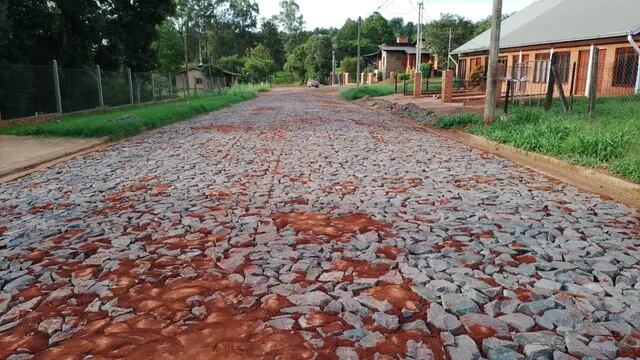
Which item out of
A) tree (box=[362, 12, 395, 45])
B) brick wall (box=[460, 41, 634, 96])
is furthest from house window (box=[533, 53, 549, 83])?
tree (box=[362, 12, 395, 45])

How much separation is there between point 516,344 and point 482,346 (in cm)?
21

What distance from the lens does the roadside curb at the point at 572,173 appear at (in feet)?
21.6

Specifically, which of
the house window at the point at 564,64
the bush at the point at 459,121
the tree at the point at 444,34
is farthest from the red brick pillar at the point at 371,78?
the bush at the point at 459,121

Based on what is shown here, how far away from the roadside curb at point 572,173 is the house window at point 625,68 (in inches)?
511

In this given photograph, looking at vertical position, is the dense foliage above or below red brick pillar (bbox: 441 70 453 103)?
above

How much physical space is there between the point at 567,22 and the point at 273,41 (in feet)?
299

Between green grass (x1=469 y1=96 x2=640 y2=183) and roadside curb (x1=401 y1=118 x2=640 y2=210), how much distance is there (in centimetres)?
17

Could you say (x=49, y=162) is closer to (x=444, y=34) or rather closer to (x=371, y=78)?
(x=444, y=34)

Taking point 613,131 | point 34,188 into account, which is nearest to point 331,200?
point 34,188

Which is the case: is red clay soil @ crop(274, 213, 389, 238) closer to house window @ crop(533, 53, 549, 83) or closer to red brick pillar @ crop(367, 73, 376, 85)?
house window @ crop(533, 53, 549, 83)

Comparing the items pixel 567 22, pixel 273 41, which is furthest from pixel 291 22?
pixel 567 22

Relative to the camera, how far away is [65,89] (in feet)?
63.6

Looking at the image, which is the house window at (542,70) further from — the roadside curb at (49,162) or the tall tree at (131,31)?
the tall tree at (131,31)

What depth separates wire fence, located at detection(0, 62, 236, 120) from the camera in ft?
52.3
